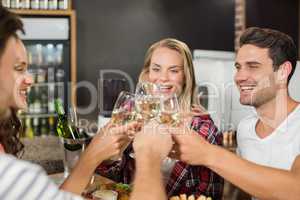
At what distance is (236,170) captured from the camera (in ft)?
4.09

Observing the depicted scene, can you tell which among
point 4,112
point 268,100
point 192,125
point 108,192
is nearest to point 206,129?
point 192,125

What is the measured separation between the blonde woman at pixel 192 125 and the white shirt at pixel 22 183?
92cm

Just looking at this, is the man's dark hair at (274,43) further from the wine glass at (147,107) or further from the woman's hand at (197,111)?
the wine glass at (147,107)

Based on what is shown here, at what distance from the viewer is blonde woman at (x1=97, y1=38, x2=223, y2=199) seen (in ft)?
5.58

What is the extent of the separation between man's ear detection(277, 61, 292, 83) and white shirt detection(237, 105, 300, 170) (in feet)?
0.56

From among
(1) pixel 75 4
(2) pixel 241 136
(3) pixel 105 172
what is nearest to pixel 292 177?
(2) pixel 241 136

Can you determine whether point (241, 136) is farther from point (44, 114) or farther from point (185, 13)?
point (185, 13)

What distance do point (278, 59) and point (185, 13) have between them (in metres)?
4.32

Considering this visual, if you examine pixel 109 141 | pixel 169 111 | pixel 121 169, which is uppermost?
pixel 169 111

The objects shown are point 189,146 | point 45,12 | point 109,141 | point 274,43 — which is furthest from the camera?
point 45,12

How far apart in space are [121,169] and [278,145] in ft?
2.21

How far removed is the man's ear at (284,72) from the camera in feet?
6.15

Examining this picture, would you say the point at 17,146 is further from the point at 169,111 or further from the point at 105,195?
the point at 169,111

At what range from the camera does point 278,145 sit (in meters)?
1.72
